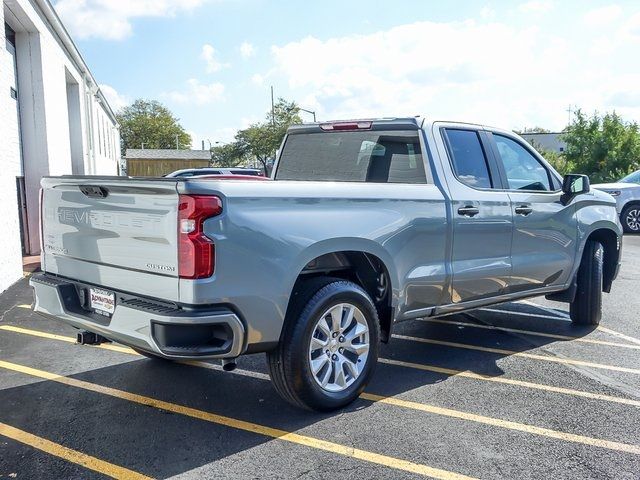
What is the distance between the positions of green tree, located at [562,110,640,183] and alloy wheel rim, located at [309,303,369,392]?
2504 centimetres

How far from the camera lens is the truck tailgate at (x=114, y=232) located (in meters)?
3.28

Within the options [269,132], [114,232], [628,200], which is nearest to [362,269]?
[114,232]

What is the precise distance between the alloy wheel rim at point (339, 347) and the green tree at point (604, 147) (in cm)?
2504

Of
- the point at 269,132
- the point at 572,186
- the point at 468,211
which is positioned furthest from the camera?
the point at 269,132

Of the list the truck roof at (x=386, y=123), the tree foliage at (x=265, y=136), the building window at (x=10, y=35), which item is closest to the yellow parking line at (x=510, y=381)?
the truck roof at (x=386, y=123)

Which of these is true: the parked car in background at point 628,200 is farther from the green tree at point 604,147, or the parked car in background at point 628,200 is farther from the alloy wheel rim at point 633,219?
the green tree at point 604,147

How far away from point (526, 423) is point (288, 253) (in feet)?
6.24

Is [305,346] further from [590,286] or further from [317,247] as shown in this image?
[590,286]

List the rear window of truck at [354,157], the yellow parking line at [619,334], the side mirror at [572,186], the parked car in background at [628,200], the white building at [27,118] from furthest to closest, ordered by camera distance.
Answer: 1. the parked car in background at [628,200]
2. the white building at [27,118]
3. the yellow parking line at [619,334]
4. the side mirror at [572,186]
5. the rear window of truck at [354,157]

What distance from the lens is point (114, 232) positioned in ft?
11.8

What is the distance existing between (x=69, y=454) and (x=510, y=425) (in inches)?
105

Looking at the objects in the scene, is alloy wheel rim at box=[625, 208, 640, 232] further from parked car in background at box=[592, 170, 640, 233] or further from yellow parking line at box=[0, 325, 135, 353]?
yellow parking line at box=[0, 325, 135, 353]

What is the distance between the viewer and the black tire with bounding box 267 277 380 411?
3.62 meters

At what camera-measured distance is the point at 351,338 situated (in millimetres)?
3992
